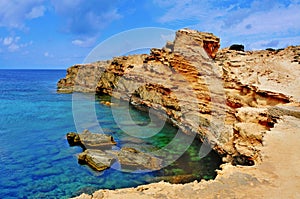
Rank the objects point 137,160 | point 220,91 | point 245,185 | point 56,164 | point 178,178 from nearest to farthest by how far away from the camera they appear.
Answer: point 245,185
point 178,178
point 137,160
point 56,164
point 220,91

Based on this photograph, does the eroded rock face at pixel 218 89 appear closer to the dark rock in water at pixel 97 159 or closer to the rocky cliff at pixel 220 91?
the rocky cliff at pixel 220 91

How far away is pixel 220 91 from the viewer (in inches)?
805

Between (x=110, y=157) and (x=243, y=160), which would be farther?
(x=110, y=157)

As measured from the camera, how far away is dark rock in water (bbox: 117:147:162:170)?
53.6 ft

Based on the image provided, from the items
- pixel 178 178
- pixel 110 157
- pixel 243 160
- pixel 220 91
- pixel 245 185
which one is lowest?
pixel 178 178

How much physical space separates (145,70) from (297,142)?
26995mm

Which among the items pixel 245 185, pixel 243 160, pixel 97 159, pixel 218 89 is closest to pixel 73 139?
pixel 97 159

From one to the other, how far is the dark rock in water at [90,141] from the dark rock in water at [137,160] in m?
2.23

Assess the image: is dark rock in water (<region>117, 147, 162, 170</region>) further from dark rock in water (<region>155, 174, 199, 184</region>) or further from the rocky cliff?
the rocky cliff

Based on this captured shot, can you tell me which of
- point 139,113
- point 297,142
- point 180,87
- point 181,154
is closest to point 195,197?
point 297,142

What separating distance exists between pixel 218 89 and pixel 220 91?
0.42m

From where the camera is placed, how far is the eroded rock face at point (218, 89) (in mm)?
12177

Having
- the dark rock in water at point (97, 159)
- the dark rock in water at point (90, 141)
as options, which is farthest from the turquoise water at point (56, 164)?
the dark rock in water at point (90, 141)

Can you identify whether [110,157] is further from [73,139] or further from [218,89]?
[218,89]
